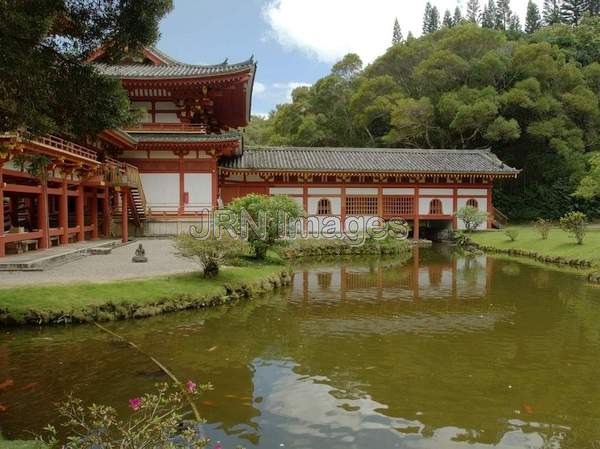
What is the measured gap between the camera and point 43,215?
1750cm

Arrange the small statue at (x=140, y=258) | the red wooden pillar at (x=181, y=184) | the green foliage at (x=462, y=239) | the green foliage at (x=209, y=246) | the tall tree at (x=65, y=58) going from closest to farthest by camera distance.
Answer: the tall tree at (x=65, y=58) < the green foliage at (x=209, y=246) < the small statue at (x=140, y=258) < the red wooden pillar at (x=181, y=184) < the green foliage at (x=462, y=239)

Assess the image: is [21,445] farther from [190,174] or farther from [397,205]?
[397,205]

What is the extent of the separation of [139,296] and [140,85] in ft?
51.0

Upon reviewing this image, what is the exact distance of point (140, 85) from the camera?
23.9 meters

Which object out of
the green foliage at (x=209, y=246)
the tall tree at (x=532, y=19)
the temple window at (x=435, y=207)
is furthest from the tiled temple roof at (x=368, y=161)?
the tall tree at (x=532, y=19)

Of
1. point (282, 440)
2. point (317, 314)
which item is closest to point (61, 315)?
point (317, 314)

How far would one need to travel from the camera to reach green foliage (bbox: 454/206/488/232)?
1233 inches

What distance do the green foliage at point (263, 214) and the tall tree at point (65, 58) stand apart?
382 inches

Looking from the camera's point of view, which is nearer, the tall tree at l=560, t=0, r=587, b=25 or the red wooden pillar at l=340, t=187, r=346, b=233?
the red wooden pillar at l=340, t=187, r=346, b=233

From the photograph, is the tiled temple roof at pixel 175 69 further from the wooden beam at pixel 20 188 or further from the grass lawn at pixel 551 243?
the grass lawn at pixel 551 243

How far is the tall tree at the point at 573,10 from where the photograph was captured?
2958 inches

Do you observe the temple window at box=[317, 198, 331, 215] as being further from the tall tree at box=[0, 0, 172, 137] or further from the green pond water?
the tall tree at box=[0, 0, 172, 137]

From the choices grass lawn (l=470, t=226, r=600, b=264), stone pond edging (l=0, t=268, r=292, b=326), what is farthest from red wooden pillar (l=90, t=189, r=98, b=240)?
grass lawn (l=470, t=226, r=600, b=264)

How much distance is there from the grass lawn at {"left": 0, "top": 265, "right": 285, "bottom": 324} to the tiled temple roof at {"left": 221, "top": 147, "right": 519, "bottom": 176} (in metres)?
17.1
